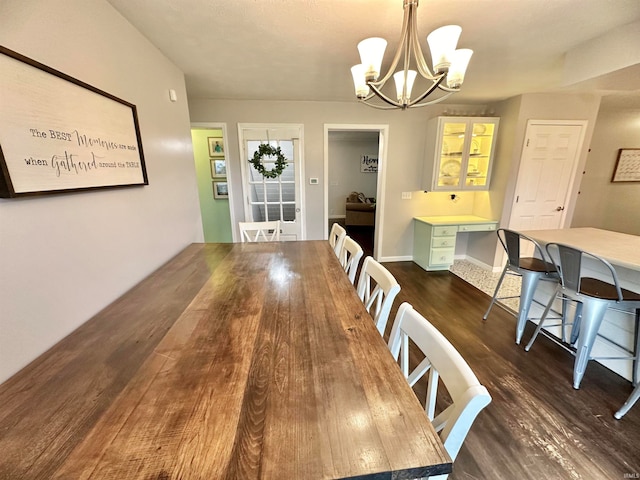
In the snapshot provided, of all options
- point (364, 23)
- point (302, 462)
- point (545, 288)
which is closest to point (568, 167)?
point (545, 288)

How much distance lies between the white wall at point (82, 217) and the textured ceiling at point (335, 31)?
0.31m

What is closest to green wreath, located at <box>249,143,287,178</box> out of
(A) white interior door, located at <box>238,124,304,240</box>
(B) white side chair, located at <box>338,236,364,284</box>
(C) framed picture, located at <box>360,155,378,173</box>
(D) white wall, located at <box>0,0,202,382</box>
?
(A) white interior door, located at <box>238,124,304,240</box>

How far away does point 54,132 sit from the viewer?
3.54 feet

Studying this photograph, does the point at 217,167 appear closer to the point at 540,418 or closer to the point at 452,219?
the point at 452,219

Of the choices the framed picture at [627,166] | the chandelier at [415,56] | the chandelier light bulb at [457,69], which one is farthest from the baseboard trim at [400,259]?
the framed picture at [627,166]

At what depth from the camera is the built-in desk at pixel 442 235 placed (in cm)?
382

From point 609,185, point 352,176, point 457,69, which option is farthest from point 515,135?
point 352,176

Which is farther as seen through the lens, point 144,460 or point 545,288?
point 545,288

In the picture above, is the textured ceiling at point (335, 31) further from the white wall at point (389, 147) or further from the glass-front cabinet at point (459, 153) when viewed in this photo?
the glass-front cabinet at point (459, 153)

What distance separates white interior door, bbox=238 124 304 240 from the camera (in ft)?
11.9

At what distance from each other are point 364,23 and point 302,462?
2.26m

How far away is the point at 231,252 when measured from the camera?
2137mm

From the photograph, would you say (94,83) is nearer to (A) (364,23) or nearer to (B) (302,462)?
(A) (364,23)

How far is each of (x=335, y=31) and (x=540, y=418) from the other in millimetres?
2820
